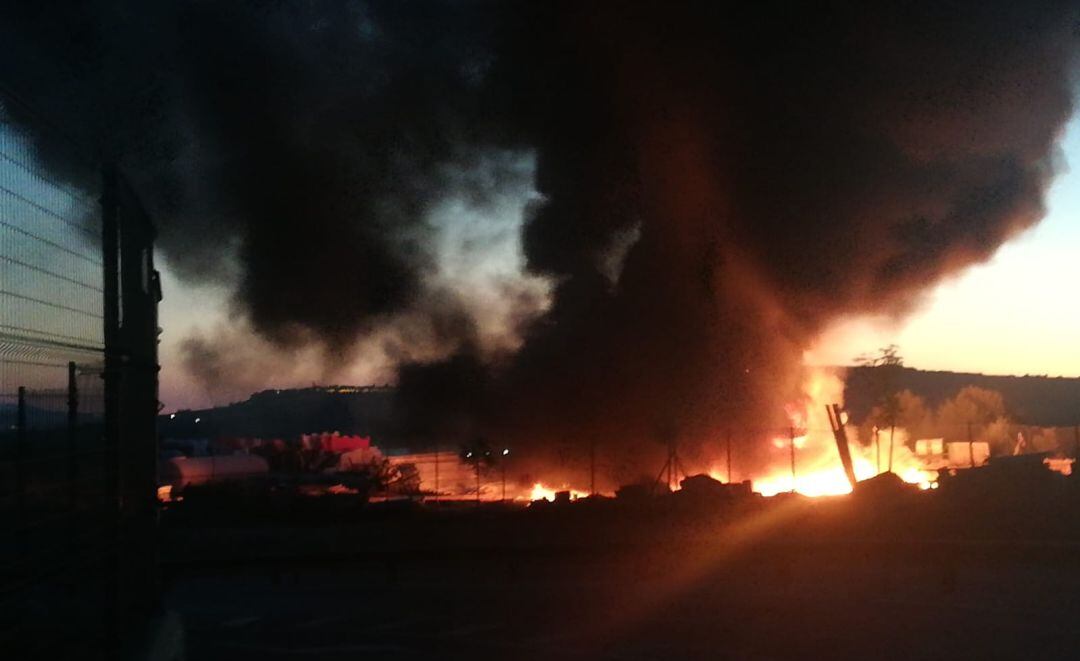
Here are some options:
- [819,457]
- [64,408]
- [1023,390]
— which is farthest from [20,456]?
[1023,390]

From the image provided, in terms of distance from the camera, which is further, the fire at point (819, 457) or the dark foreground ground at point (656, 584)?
the fire at point (819, 457)

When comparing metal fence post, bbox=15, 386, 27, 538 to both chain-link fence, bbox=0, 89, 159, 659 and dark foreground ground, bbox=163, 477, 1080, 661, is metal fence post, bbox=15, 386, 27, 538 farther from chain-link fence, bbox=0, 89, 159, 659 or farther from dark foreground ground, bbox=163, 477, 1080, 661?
dark foreground ground, bbox=163, 477, 1080, 661

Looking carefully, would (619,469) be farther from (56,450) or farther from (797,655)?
(56,450)

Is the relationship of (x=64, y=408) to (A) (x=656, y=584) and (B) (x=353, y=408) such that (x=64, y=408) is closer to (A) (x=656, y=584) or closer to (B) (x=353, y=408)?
(A) (x=656, y=584)

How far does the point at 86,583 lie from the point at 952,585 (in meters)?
10.6

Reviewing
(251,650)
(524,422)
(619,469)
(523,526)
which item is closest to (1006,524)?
(523,526)

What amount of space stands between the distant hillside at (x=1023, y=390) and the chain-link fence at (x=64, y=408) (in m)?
66.2

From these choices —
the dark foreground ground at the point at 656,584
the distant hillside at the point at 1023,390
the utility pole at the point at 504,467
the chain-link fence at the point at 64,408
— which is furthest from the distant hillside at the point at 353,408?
the chain-link fence at the point at 64,408

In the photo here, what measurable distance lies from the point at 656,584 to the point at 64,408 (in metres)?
10.7

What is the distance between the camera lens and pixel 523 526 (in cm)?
2111

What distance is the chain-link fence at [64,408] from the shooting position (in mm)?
3543

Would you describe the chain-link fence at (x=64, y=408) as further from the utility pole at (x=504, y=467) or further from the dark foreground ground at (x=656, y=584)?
the utility pole at (x=504, y=467)

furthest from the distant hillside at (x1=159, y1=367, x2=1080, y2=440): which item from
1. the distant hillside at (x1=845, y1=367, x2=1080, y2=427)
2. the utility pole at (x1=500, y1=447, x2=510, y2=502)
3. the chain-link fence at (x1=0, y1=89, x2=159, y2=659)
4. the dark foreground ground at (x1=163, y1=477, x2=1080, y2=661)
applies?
the chain-link fence at (x1=0, y1=89, x2=159, y2=659)

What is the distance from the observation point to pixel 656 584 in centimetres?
1416
